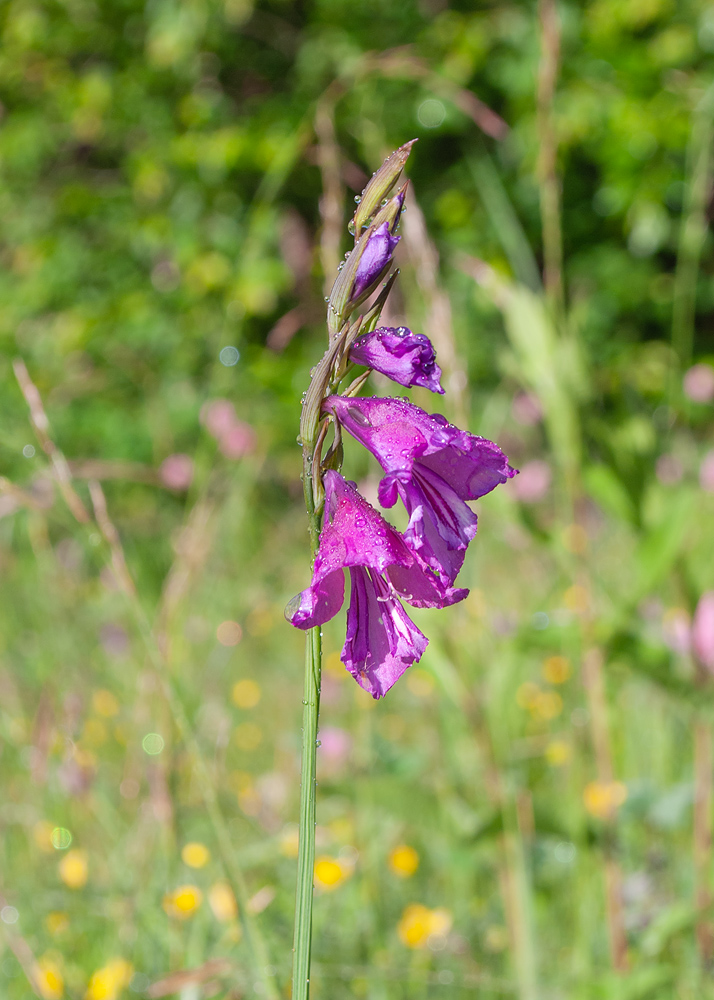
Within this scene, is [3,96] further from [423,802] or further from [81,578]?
[423,802]

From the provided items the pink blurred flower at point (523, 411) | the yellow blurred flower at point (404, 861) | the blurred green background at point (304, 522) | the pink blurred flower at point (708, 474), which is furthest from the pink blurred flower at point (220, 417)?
the pink blurred flower at point (708, 474)

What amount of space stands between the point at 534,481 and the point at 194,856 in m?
2.12

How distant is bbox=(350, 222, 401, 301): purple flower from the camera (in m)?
0.40

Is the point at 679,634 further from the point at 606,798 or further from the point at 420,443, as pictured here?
the point at 420,443

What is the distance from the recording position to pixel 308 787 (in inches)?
16.6

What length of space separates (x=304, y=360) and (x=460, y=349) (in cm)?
315

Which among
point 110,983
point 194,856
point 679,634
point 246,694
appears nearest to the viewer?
point 110,983

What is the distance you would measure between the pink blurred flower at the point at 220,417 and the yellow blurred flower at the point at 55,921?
79cm

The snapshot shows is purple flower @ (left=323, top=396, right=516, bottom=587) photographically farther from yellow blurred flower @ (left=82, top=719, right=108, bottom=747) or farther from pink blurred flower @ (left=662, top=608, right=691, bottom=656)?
yellow blurred flower @ (left=82, top=719, right=108, bottom=747)

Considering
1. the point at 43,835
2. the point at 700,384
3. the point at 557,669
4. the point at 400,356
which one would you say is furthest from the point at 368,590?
the point at 700,384

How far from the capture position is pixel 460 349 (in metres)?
1.29

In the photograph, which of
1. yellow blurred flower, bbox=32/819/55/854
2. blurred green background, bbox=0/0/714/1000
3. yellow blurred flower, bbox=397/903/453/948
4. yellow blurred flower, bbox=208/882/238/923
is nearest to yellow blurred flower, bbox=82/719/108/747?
blurred green background, bbox=0/0/714/1000

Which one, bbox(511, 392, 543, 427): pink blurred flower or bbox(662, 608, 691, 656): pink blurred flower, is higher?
bbox(511, 392, 543, 427): pink blurred flower

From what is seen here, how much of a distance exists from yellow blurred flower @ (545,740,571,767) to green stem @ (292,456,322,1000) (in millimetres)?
1228
